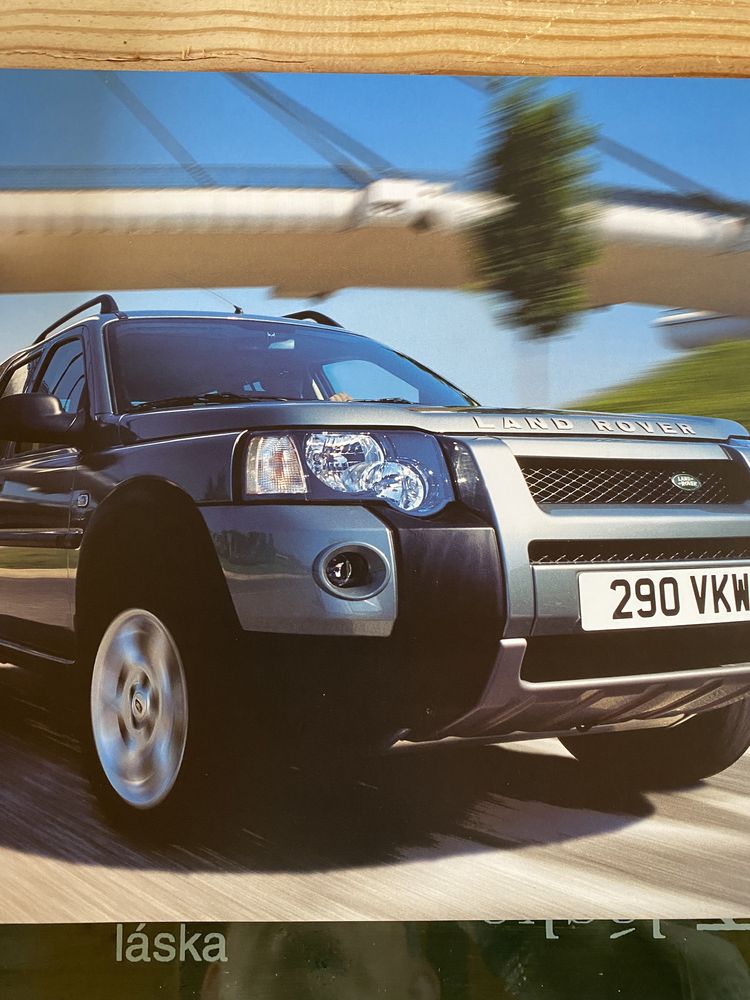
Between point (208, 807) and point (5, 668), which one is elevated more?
point (5, 668)

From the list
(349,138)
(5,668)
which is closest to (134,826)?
(5,668)

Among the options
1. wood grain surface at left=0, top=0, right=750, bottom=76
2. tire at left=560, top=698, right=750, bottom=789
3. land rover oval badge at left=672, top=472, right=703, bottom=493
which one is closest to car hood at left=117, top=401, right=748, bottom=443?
land rover oval badge at left=672, top=472, right=703, bottom=493

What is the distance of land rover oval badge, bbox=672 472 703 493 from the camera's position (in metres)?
2.38

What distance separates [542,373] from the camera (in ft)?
8.91

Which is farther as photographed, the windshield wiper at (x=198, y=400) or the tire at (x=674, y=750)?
the tire at (x=674, y=750)

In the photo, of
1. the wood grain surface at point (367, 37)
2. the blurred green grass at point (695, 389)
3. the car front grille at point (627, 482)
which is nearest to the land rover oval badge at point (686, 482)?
the car front grille at point (627, 482)

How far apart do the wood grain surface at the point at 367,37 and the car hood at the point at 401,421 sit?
124 cm

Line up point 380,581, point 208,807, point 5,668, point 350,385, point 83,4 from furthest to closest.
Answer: point 83,4, point 5,668, point 350,385, point 208,807, point 380,581

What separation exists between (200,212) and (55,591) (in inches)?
49.1

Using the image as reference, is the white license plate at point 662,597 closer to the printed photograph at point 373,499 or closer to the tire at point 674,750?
the printed photograph at point 373,499

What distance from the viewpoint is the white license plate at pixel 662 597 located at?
2.17 metres

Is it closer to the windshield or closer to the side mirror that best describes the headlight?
the windshield

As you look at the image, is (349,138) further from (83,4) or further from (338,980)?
(338,980)

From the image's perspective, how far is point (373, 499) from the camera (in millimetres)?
2164
